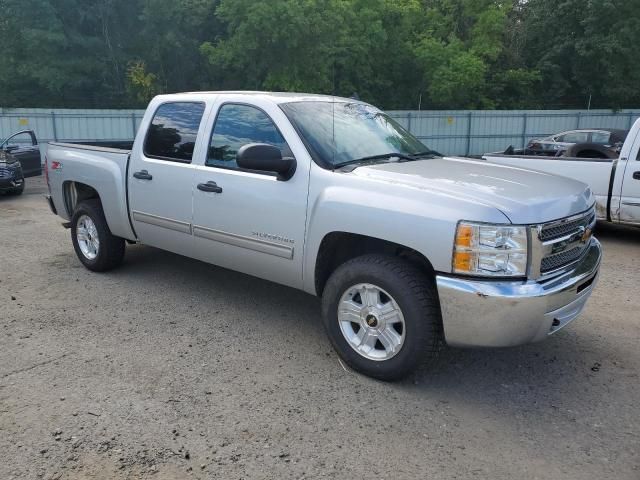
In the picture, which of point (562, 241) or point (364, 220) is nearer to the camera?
point (562, 241)

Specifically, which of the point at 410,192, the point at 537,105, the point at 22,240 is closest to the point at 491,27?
the point at 537,105

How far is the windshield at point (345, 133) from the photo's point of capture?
4.31 metres

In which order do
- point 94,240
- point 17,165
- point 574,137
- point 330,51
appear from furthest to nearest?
point 330,51
point 574,137
point 17,165
point 94,240

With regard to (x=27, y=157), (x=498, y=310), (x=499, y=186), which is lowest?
(x=27, y=157)

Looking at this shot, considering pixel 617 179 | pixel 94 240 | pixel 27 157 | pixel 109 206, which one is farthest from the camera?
pixel 27 157

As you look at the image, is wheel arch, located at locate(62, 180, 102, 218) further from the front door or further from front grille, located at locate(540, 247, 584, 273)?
front grille, located at locate(540, 247, 584, 273)

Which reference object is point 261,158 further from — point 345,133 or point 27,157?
point 27,157

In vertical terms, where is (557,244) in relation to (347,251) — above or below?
above

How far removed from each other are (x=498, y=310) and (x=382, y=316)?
2.53 ft

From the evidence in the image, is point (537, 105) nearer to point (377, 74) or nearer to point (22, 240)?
point (377, 74)

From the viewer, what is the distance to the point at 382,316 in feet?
12.5

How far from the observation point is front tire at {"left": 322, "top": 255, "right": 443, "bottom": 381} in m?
3.63

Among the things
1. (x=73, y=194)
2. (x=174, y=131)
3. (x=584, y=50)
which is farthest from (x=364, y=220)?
(x=584, y=50)

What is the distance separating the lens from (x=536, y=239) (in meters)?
3.43
